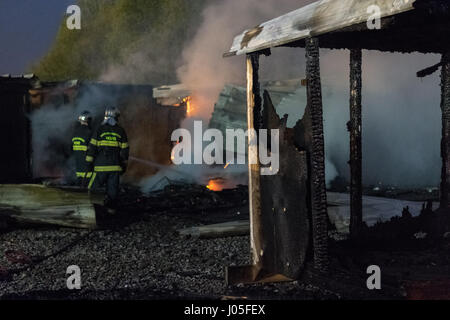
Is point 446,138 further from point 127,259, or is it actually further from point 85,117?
point 85,117

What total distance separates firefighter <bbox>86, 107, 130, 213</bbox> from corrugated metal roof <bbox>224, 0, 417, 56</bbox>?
Answer: 4.92 meters

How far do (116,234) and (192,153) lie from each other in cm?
933

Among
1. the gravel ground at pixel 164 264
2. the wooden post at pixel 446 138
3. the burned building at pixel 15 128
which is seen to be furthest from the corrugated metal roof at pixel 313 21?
the burned building at pixel 15 128

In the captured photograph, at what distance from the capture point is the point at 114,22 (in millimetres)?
41531

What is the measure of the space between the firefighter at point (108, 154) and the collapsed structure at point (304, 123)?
4922mm

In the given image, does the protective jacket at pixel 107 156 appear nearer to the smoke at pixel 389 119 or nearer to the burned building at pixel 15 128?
the burned building at pixel 15 128

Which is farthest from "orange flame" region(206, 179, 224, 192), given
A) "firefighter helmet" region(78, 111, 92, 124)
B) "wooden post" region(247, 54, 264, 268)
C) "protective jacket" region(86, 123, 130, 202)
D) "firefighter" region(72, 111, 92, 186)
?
"wooden post" region(247, 54, 264, 268)

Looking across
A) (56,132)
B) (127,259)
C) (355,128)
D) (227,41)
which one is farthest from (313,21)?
(227,41)

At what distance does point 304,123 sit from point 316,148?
274mm

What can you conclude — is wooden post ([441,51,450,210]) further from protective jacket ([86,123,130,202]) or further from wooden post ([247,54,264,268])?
protective jacket ([86,123,130,202])

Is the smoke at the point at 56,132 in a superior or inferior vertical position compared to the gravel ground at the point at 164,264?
superior

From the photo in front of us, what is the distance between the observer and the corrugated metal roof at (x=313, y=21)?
3747 millimetres

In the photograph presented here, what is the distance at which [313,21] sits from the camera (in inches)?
173

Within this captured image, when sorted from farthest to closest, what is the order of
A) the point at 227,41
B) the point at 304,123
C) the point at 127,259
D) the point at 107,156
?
the point at 227,41 < the point at 107,156 < the point at 127,259 < the point at 304,123
